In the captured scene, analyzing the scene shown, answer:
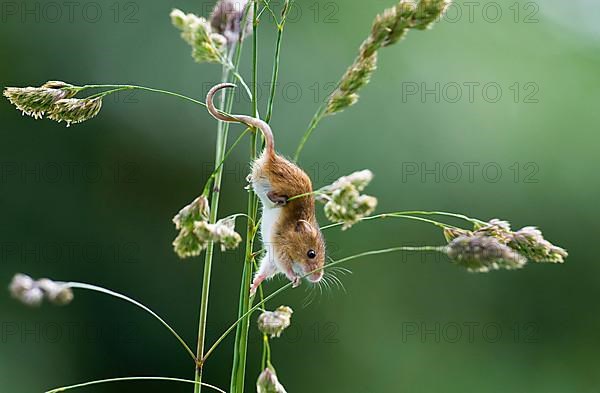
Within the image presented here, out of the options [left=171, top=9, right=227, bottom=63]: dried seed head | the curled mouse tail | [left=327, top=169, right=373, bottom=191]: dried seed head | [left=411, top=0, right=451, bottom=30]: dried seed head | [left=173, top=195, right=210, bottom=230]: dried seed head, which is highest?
[left=411, top=0, right=451, bottom=30]: dried seed head

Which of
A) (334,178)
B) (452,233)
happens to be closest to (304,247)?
(452,233)

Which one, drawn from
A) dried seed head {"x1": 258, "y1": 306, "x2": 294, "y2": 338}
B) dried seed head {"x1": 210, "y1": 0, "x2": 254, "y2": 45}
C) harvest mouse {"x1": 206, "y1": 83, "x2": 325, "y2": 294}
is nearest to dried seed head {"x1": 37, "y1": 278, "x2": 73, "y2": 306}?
dried seed head {"x1": 258, "y1": 306, "x2": 294, "y2": 338}

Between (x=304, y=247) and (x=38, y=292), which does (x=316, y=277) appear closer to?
(x=304, y=247)

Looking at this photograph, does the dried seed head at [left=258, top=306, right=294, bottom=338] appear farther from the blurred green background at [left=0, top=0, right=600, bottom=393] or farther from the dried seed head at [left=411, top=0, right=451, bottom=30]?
the blurred green background at [left=0, top=0, right=600, bottom=393]

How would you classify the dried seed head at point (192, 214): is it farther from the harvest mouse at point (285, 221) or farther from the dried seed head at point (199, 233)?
the harvest mouse at point (285, 221)

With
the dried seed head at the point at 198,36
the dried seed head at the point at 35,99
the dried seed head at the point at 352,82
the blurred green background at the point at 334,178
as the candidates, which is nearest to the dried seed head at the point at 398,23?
the dried seed head at the point at 352,82
